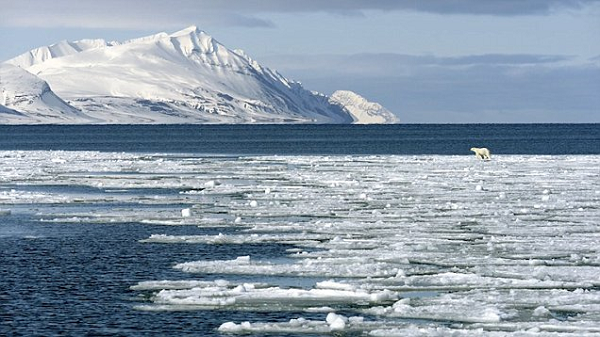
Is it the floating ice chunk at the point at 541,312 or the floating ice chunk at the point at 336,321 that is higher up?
the floating ice chunk at the point at 541,312

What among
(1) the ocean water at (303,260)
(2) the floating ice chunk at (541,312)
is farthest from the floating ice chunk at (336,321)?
(2) the floating ice chunk at (541,312)

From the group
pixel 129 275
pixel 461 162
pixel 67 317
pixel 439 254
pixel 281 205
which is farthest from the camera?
pixel 461 162

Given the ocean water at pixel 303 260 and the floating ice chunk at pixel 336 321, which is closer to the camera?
the floating ice chunk at pixel 336 321

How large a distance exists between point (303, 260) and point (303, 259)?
0.23 meters

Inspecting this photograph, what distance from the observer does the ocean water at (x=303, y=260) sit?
62.8 feet

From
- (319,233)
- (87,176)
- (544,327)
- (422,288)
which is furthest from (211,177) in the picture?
(544,327)

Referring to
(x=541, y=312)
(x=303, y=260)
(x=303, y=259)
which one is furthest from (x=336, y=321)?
(x=303, y=259)

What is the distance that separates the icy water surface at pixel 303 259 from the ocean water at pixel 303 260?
0.05 m

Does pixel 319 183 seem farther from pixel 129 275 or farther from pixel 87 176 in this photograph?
pixel 129 275

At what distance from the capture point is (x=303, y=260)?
84.7 ft

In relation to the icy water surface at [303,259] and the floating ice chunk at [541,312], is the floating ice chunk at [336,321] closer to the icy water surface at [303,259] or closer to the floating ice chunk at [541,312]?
the icy water surface at [303,259]

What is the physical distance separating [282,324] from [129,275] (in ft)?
20.8

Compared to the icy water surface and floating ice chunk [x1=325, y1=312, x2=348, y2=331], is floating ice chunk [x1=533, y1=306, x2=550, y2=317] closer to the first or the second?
the icy water surface

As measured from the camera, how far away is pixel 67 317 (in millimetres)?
19781
